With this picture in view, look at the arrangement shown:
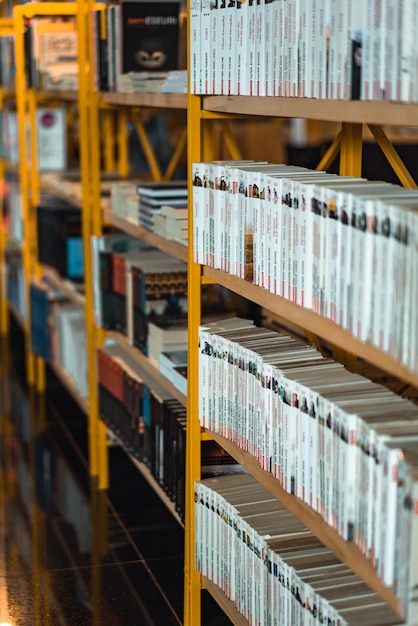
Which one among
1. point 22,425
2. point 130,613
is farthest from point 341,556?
point 22,425

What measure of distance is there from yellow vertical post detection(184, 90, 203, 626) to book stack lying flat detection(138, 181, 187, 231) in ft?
1.86

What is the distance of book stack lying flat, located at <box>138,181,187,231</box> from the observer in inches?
128

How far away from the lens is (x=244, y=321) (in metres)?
2.63

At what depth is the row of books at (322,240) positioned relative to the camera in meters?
1.61

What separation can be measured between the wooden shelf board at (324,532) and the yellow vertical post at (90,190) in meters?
1.74

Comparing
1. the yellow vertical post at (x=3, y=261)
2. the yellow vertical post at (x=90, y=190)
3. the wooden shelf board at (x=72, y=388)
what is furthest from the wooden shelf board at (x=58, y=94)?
the yellow vertical post at (x=3, y=261)

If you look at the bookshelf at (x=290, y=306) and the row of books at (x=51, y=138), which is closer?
the bookshelf at (x=290, y=306)

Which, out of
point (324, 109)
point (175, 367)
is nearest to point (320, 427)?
point (324, 109)

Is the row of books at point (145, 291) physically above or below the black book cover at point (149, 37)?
below

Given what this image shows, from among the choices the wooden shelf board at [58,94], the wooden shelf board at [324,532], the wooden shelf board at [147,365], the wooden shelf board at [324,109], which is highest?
the wooden shelf board at [58,94]

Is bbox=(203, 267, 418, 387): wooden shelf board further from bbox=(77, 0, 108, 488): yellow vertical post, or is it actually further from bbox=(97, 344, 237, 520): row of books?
bbox=(77, 0, 108, 488): yellow vertical post

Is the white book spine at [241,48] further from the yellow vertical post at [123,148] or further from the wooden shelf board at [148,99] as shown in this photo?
the yellow vertical post at [123,148]

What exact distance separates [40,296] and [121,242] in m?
1.52

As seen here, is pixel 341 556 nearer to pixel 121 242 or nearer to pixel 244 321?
pixel 244 321
